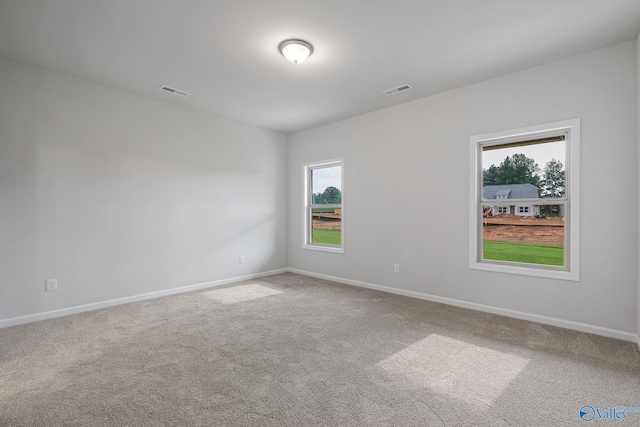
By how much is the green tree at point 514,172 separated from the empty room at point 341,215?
0.07 ft

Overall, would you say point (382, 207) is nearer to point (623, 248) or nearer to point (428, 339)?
point (428, 339)

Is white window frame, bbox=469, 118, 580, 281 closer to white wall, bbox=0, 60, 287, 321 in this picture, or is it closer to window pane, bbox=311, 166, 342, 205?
window pane, bbox=311, 166, 342, 205

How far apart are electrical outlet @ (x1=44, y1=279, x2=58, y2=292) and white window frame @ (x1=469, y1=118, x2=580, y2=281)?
474cm

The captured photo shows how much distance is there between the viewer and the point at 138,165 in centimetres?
401

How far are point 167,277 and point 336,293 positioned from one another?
239 centimetres

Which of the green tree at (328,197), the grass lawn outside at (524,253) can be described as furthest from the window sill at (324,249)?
the grass lawn outside at (524,253)

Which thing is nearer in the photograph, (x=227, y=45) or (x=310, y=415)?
(x=310, y=415)

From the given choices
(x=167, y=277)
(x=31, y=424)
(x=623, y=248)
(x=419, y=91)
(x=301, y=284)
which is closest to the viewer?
(x=31, y=424)

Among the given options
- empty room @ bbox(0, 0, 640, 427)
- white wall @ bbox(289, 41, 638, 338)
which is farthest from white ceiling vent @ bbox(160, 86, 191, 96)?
white wall @ bbox(289, 41, 638, 338)

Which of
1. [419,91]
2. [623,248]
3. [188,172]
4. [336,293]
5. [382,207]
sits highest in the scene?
[419,91]

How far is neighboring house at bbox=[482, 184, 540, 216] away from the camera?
3.39m

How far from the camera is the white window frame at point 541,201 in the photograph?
3002 millimetres

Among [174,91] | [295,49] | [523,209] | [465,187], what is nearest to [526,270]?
[523,209]

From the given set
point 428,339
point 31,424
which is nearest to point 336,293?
point 428,339
